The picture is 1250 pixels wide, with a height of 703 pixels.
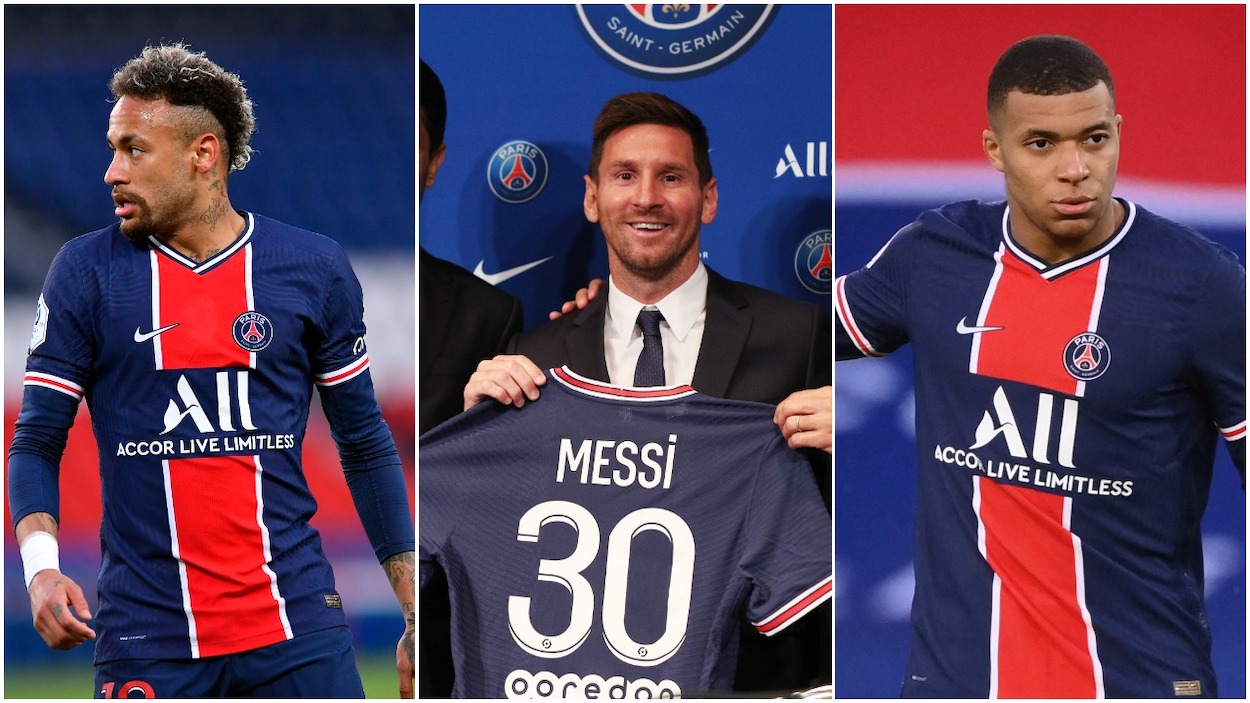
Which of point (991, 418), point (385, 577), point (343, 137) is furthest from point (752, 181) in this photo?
point (385, 577)

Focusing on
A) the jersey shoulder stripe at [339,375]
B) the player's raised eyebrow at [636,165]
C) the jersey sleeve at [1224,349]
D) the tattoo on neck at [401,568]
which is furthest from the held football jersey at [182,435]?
the jersey sleeve at [1224,349]

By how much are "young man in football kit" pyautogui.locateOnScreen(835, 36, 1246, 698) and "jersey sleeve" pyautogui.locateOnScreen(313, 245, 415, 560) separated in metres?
1.55

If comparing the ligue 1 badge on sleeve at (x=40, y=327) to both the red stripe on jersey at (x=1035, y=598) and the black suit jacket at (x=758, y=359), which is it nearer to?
the black suit jacket at (x=758, y=359)

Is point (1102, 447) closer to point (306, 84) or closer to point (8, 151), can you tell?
point (306, 84)

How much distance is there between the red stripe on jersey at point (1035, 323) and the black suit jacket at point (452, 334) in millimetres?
1366

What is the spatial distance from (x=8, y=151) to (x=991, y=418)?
9.45 ft

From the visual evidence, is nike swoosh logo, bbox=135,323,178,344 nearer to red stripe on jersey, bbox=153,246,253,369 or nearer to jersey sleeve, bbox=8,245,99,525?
red stripe on jersey, bbox=153,246,253,369

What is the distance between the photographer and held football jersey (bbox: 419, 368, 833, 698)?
3.61m

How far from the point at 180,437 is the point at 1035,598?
92.6 inches

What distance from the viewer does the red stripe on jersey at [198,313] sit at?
3.44m

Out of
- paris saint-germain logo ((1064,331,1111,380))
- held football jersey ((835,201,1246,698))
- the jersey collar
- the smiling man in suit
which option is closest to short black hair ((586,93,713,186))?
the smiling man in suit

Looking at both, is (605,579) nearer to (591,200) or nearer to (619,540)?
(619,540)

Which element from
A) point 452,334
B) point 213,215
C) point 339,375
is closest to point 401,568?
point 339,375

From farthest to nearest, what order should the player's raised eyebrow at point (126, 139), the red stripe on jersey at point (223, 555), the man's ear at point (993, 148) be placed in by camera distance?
the man's ear at point (993, 148) → the player's raised eyebrow at point (126, 139) → the red stripe on jersey at point (223, 555)
